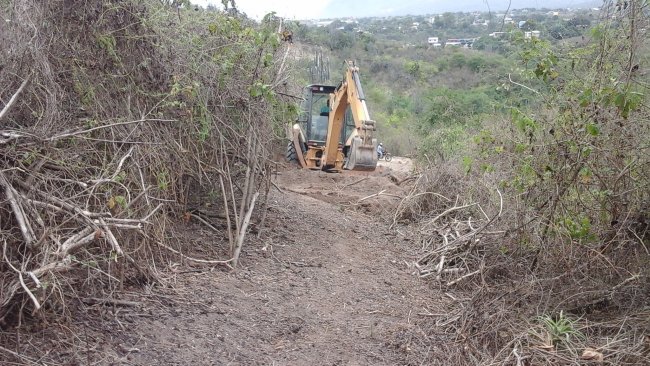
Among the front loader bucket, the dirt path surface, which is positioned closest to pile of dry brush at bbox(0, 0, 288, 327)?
the dirt path surface

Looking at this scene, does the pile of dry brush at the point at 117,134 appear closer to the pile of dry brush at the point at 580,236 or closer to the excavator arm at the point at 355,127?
the pile of dry brush at the point at 580,236

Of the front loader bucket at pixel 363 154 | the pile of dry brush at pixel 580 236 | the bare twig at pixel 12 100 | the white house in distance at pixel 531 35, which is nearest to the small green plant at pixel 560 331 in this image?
the pile of dry brush at pixel 580 236

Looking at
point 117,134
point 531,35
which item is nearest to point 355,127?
point 531,35

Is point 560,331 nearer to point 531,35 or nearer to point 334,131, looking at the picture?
point 531,35

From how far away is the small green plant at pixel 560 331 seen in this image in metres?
5.02

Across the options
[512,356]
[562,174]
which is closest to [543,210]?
[562,174]

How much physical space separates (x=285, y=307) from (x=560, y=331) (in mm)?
2335

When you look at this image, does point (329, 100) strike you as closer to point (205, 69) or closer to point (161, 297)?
point (205, 69)

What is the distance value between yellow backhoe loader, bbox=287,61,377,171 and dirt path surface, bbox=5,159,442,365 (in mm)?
2558

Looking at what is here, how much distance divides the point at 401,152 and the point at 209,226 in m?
21.3

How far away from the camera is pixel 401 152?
28.1 meters

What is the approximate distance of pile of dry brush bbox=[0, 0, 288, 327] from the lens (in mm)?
4156

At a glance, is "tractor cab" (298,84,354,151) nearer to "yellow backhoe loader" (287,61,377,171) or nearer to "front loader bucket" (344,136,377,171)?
"yellow backhoe loader" (287,61,377,171)

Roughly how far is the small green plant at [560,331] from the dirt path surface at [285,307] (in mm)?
1107
